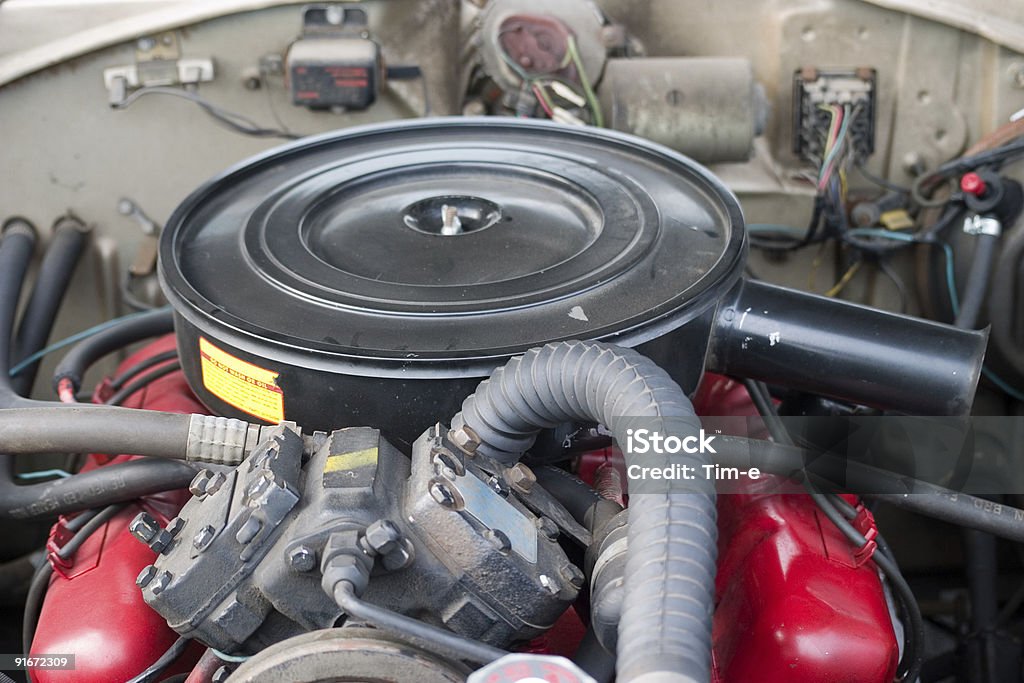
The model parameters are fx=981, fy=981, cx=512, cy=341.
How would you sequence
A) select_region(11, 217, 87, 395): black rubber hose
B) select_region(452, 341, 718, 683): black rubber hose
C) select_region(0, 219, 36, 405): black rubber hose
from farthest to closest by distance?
select_region(11, 217, 87, 395): black rubber hose → select_region(0, 219, 36, 405): black rubber hose → select_region(452, 341, 718, 683): black rubber hose

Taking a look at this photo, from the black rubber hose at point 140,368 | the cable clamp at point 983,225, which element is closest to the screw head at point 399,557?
the black rubber hose at point 140,368

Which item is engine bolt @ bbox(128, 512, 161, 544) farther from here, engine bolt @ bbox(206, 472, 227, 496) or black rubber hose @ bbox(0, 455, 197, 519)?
black rubber hose @ bbox(0, 455, 197, 519)

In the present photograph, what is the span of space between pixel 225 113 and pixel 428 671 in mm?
1206

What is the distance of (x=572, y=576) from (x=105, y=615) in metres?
0.45

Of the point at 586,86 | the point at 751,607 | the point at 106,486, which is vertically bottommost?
the point at 751,607

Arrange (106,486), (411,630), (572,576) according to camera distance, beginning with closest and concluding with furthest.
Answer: (411,630)
(572,576)
(106,486)

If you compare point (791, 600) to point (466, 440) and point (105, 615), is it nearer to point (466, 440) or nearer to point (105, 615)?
point (466, 440)

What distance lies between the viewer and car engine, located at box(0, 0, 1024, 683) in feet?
2.43

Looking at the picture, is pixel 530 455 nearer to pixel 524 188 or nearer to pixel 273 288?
pixel 273 288

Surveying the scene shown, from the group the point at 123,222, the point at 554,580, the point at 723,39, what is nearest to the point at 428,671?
the point at 554,580

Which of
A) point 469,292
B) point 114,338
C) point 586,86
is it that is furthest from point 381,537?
point 586,86

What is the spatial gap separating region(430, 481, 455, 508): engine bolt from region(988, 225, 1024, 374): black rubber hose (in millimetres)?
1087

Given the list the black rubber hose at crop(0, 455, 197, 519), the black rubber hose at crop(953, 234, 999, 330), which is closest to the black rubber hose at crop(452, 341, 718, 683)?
the black rubber hose at crop(0, 455, 197, 519)

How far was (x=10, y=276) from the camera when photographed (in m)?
1.44
